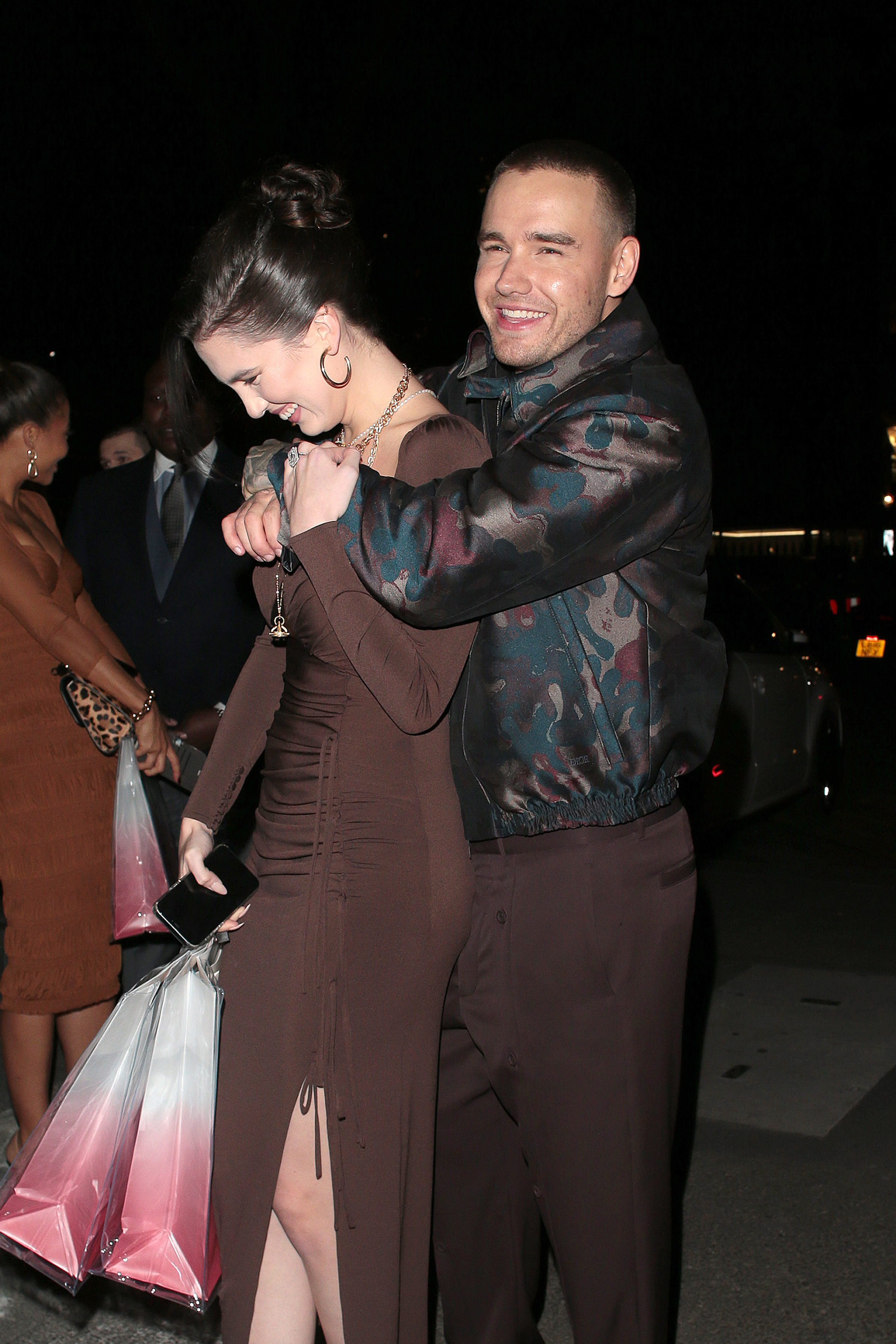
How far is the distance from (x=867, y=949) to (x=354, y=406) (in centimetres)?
466

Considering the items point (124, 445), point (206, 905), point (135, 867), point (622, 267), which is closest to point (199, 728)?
point (135, 867)

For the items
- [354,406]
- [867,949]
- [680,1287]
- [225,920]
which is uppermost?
→ [354,406]

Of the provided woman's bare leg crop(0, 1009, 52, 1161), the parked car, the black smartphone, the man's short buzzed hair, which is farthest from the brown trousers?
the parked car

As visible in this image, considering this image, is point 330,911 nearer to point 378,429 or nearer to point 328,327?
point 378,429

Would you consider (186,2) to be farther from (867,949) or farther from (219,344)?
(219,344)

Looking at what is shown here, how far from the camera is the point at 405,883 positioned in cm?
189

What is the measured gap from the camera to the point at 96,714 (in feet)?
11.6

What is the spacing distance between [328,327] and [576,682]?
25.7 inches

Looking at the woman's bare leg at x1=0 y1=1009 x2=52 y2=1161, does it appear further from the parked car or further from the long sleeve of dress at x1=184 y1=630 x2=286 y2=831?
the parked car

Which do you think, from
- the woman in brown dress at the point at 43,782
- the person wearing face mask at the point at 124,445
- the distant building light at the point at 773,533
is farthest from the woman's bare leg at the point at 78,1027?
the distant building light at the point at 773,533

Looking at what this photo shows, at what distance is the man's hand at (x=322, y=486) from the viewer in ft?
5.78

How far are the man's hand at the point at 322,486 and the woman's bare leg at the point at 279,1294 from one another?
1.09 meters

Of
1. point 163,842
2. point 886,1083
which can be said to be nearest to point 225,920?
point 163,842

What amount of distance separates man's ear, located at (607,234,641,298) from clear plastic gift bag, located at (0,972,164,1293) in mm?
1297
